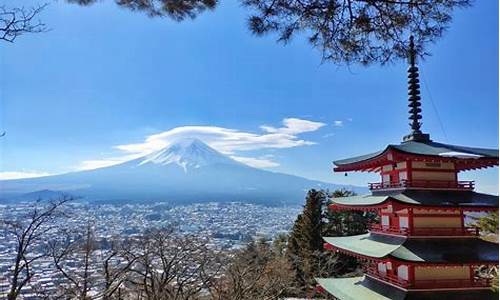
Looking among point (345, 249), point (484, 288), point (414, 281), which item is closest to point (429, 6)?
point (414, 281)

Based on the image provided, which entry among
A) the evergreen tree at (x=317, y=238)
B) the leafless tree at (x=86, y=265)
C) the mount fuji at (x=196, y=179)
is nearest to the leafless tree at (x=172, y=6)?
the leafless tree at (x=86, y=265)

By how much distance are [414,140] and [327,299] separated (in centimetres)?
707

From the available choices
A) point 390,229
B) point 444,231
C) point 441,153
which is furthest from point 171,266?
point 441,153

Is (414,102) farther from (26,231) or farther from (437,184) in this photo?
(26,231)

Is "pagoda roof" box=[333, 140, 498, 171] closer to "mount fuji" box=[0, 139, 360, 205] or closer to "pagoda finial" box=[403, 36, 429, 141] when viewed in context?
"pagoda finial" box=[403, 36, 429, 141]

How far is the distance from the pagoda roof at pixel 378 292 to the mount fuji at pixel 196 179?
31232mm

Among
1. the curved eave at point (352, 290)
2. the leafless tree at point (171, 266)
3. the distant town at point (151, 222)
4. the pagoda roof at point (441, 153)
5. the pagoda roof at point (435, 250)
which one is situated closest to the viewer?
the distant town at point (151, 222)

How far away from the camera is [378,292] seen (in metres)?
6.94

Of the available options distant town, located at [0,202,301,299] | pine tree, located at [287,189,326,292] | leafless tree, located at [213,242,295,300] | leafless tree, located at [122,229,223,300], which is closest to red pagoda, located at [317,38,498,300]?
leafless tree, located at [213,242,295,300]

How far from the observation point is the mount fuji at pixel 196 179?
42.6 metres

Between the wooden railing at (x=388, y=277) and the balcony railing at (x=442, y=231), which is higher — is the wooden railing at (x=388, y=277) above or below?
below

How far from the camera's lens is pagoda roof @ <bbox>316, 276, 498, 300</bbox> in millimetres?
6200

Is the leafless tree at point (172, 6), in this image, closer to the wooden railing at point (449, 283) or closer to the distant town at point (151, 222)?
the distant town at point (151, 222)

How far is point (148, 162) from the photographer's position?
177ft
